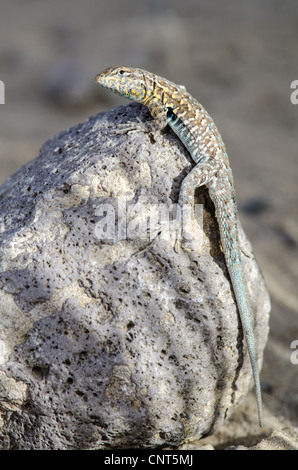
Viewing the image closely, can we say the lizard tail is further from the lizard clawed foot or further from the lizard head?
the lizard head

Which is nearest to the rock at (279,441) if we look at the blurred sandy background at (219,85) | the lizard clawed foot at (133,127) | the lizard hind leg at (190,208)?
the blurred sandy background at (219,85)

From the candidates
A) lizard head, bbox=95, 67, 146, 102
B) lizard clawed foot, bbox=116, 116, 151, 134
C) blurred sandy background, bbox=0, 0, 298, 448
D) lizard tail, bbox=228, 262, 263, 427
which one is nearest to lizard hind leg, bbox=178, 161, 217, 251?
lizard tail, bbox=228, 262, 263, 427

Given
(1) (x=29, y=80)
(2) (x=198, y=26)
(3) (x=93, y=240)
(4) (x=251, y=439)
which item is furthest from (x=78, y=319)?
(2) (x=198, y=26)

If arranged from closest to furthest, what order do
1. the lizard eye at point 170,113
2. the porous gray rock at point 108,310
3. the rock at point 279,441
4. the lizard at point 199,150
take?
the porous gray rock at point 108,310 < the lizard at point 199,150 < the lizard eye at point 170,113 < the rock at point 279,441

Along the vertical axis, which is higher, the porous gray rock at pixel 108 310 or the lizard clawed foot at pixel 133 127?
the lizard clawed foot at pixel 133 127

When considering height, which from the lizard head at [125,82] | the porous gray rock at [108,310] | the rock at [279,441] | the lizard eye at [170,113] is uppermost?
the lizard head at [125,82]

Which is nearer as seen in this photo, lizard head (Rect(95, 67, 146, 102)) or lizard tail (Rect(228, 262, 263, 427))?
lizard tail (Rect(228, 262, 263, 427))

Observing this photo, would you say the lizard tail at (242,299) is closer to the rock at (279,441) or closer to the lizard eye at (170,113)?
the rock at (279,441)
